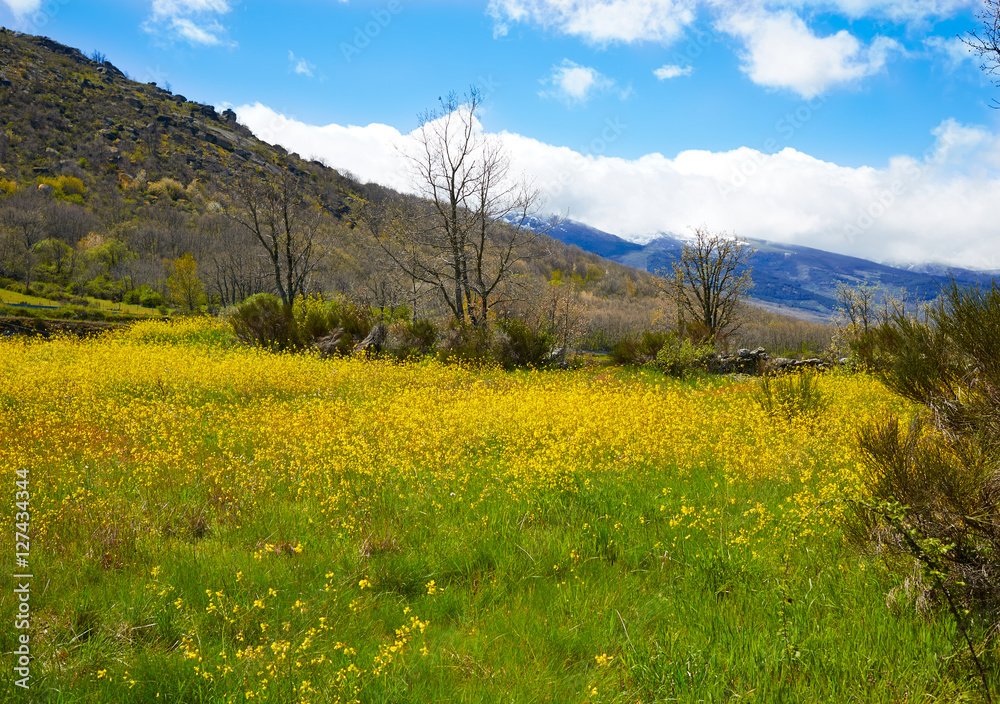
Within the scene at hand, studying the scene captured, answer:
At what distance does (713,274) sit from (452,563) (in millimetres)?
25236

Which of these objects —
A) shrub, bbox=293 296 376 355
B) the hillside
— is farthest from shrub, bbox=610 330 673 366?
shrub, bbox=293 296 376 355

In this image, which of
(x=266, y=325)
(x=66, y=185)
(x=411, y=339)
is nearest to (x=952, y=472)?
(x=411, y=339)

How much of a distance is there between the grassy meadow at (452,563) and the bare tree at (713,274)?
59.9ft

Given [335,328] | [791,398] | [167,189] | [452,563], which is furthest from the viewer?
[167,189]

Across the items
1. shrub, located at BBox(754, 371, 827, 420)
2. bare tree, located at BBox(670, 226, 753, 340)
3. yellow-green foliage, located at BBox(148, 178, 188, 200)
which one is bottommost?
shrub, located at BBox(754, 371, 827, 420)

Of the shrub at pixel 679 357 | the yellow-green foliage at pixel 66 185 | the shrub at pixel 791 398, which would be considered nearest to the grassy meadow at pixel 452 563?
the shrub at pixel 791 398

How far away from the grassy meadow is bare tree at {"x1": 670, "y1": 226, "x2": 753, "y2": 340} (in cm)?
1825

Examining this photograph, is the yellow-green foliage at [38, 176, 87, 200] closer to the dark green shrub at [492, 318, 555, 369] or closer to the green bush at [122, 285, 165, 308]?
the green bush at [122, 285, 165, 308]

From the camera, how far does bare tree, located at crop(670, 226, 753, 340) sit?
25.0 meters

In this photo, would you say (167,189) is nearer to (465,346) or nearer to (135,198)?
(135,198)

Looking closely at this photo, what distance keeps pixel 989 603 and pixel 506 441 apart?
5.15 metres

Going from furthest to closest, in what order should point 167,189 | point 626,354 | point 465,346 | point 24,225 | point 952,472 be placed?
point 167,189
point 24,225
point 626,354
point 465,346
point 952,472

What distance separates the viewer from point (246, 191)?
23.1 meters

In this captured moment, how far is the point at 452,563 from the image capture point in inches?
159
